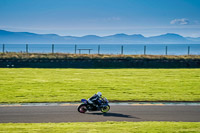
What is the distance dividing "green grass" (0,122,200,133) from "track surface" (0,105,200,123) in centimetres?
139

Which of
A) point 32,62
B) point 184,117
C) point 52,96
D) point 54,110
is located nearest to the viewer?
point 184,117

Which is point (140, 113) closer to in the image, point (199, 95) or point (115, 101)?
point (115, 101)

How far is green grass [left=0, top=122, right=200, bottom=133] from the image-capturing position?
32.0 feet

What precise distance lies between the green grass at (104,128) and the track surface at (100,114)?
139cm

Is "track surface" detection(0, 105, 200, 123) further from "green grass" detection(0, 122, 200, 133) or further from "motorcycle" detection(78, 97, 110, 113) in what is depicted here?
"green grass" detection(0, 122, 200, 133)

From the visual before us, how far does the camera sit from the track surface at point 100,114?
12.3 m

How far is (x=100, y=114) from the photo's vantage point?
1338 cm

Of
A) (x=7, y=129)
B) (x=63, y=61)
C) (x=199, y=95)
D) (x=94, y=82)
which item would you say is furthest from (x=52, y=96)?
(x=63, y=61)

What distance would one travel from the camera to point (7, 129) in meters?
10.0

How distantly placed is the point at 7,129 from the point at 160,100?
31.1 feet

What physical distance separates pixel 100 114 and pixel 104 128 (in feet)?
10.6

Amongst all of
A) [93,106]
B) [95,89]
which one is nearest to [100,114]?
[93,106]

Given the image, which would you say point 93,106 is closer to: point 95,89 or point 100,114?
point 100,114

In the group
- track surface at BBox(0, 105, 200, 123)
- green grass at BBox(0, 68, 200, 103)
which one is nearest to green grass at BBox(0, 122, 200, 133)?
track surface at BBox(0, 105, 200, 123)
